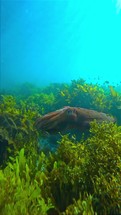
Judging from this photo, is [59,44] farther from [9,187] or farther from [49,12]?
[9,187]

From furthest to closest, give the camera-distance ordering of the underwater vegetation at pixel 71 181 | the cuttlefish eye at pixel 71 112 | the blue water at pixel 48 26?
the blue water at pixel 48 26 → the cuttlefish eye at pixel 71 112 → the underwater vegetation at pixel 71 181

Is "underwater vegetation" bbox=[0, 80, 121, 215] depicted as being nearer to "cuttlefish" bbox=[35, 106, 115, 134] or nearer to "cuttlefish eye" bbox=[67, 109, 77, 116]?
"cuttlefish" bbox=[35, 106, 115, 134]

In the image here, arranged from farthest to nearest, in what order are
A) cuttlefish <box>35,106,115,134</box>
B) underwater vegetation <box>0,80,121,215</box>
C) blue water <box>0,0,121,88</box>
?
1. blue water <box>0,0,121,88</box>
2. cuttlefish <box>35,106,115,134</box>
3. underwater vegetation <box>0,80,121,215</box>

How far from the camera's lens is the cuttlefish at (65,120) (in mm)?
6395

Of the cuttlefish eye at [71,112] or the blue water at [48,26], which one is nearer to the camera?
the cuttlefish eye at [71,112]

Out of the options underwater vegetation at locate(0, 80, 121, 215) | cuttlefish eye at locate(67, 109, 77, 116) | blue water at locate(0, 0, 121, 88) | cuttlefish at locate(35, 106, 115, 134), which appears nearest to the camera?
underwater vegetation at locate(0, 80, 121, 215)

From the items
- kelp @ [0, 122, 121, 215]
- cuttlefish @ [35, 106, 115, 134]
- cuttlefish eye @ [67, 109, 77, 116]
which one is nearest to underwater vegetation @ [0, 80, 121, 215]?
kelp @ [0, 122, 121, 215]

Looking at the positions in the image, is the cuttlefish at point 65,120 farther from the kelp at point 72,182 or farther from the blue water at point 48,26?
the blue water at point 48,26

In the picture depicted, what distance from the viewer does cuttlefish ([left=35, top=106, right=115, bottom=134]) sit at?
6395mm

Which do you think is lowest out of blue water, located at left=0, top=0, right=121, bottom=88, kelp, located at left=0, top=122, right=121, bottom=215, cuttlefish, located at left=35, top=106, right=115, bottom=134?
kelp, located at left=0, top=122, right=121, bottom=215

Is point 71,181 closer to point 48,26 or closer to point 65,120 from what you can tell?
point 65,120

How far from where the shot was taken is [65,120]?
22.0 feet

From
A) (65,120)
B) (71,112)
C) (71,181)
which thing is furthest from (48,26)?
(71,181)

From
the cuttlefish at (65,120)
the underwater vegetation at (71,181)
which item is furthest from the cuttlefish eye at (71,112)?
the underwater vegetation at (71,181)
